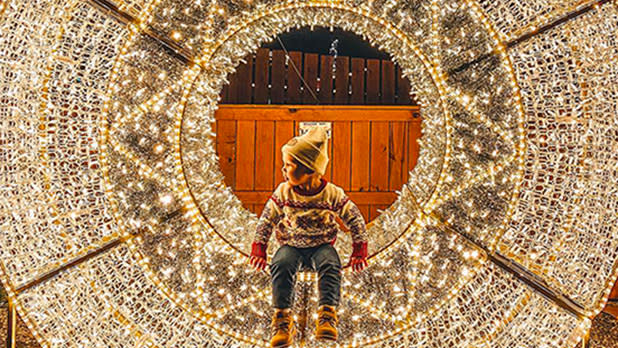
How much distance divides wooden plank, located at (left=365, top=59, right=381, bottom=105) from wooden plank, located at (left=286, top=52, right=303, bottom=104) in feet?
1.50

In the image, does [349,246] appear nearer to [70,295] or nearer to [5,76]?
[70,295]

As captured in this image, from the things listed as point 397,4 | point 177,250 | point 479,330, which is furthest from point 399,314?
point 397,4

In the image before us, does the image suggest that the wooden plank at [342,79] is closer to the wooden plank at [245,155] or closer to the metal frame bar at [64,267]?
the wooden plank at [245,155]

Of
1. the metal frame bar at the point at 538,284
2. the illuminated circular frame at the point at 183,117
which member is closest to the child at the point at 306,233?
the illuminated circular frame at the point at 183,117

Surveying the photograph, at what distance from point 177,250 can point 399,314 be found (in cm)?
80

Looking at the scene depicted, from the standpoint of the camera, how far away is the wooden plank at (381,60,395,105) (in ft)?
9.85

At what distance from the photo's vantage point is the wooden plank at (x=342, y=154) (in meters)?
3.01

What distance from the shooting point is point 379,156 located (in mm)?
3082

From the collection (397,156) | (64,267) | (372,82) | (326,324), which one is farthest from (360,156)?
(64,267)

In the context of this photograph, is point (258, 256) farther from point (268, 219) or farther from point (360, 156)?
point (360, 156)

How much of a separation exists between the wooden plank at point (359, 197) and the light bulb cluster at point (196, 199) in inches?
58.8

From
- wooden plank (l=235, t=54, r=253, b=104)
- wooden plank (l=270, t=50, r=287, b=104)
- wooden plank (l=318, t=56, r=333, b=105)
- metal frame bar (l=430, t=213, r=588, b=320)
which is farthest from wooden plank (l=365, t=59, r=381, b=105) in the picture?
metal frame bar (l=430, t=213, r=588, b=320)

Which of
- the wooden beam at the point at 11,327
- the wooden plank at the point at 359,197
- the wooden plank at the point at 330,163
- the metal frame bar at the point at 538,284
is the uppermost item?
the wooden plank at the point at 330,163

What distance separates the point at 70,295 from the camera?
1.45m
